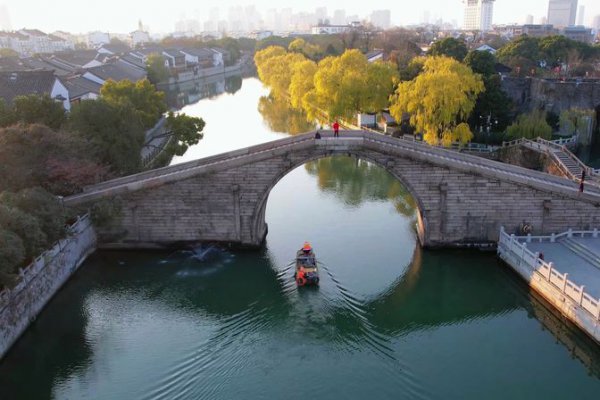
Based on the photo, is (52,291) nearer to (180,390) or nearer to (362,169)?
(180,390)

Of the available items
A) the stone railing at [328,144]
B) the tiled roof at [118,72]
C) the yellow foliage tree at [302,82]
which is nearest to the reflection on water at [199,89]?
the tiled roof at [118,72]

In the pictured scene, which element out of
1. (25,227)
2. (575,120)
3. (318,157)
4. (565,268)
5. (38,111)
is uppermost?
(38,111)

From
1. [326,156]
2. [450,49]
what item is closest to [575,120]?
[450,49]

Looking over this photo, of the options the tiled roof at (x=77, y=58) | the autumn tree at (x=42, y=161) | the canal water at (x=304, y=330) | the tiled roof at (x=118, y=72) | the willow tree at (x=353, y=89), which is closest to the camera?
the canal water at (x=304, y=330)

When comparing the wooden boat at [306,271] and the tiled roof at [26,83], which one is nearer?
the wooden boat at [306,271]

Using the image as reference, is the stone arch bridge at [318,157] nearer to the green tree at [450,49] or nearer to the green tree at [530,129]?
the green tree at [530,129]

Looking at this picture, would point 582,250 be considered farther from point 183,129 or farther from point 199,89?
point 199,89
